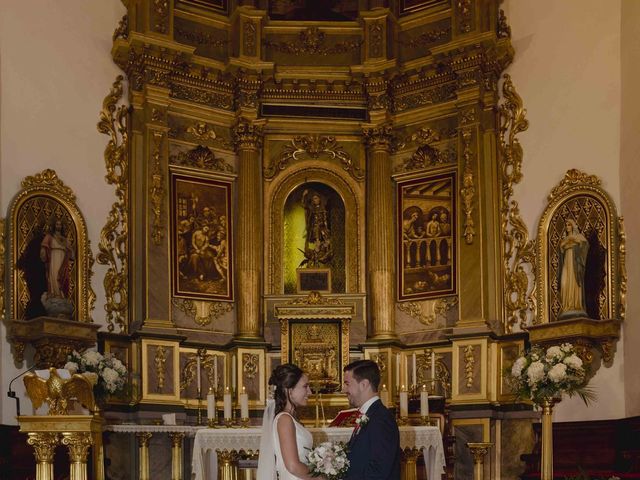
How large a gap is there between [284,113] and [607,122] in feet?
16.7

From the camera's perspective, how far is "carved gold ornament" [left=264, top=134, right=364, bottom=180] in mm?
18734

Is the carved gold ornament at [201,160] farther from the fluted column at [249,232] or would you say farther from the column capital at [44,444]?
the column capital at [44,444]

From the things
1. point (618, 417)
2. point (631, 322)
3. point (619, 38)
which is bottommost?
point (618, 417)

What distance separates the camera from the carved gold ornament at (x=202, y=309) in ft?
58.3

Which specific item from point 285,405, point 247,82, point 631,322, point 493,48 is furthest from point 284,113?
point 285,405

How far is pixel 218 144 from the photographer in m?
18.5

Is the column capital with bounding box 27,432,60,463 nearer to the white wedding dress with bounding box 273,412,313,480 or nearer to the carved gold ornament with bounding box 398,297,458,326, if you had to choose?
the white wedding dress with bounding box 273,412,313,480

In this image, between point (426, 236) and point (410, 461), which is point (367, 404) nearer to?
point (410, 461)


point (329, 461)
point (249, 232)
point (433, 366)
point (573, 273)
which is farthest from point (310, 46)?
point (329, 461)

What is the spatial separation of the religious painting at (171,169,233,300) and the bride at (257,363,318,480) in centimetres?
820

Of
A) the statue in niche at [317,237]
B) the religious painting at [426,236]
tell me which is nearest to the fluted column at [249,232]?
the statue in niche at [317,237]

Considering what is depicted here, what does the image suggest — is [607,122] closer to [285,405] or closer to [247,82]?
[247,82]

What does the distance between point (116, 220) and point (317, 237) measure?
10.5 feet

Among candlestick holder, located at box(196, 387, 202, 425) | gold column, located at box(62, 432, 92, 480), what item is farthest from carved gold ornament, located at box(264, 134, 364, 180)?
gold column, located at box(62, 432, 92, 480)
